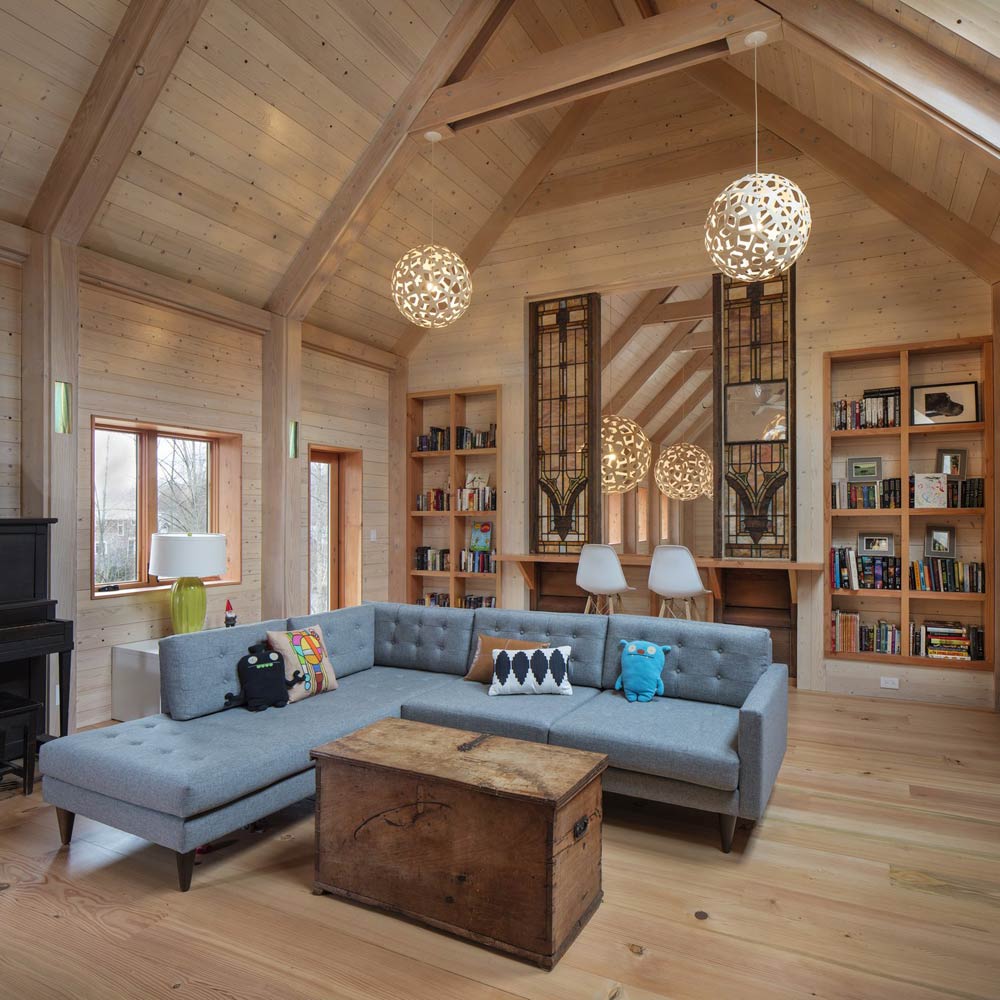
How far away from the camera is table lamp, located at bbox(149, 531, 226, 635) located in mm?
4359

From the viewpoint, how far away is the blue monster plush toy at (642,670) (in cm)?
361

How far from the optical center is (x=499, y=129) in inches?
238

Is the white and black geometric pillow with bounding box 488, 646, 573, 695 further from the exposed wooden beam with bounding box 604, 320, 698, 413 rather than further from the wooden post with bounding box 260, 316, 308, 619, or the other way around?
the exposed wooden beam with bounding box 604, 320, 698, 413

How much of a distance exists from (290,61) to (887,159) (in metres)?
4.05

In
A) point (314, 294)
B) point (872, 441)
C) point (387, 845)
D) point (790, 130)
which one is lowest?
point (387, 845)

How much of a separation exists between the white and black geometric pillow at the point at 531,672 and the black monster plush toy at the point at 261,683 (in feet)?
3.46

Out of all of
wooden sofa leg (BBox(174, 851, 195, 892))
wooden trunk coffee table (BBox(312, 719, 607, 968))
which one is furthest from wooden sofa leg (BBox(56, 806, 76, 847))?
wooden trunk coffee table (BBox(312, 719, 607, 968))

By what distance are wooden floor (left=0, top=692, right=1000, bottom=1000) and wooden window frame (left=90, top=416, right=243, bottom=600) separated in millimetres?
1803

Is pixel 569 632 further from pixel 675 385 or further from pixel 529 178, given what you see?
pixel 675 385

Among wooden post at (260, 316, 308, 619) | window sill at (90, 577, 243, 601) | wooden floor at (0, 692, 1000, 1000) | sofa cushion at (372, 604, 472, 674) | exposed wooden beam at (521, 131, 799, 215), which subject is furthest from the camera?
exposed wooden beam at (521, 131, 799, 215)

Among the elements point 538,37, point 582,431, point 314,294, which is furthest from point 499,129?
point 582,431

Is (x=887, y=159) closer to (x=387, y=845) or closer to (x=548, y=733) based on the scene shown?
(x=548, y=733)

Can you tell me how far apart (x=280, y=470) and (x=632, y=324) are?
417 cm

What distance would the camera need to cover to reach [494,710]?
3441mm
